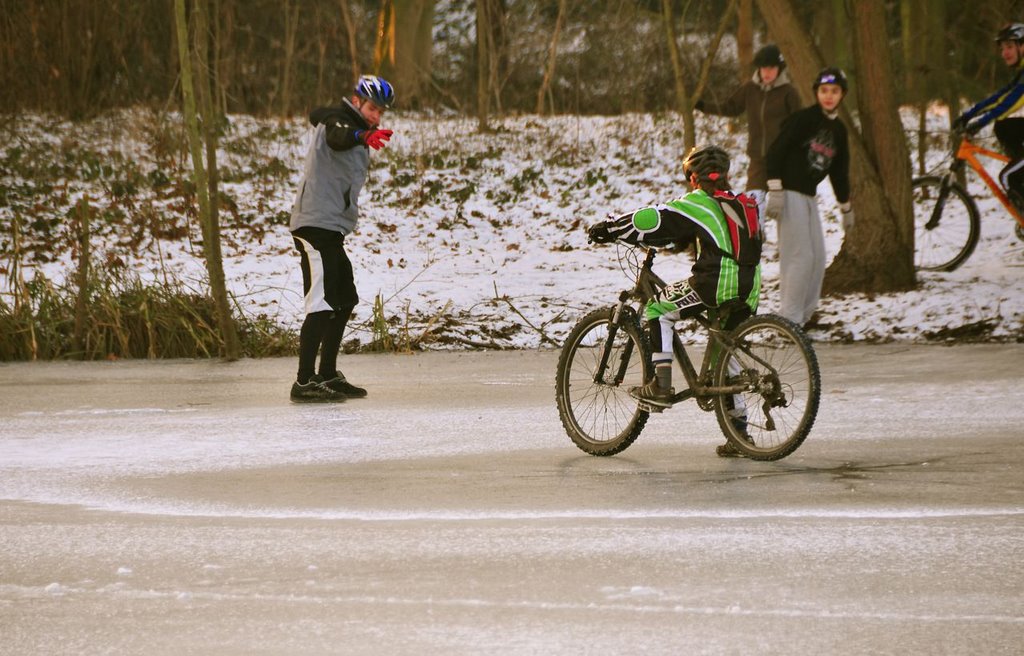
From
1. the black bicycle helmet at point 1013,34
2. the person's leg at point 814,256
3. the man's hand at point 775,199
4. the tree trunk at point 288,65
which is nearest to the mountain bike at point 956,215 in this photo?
the black bicycle helmet at point 1013,34

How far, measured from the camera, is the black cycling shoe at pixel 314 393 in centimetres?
1042

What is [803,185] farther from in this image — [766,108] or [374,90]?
[374,90]

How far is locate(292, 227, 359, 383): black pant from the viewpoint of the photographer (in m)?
10.2

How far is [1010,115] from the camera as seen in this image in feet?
46.2

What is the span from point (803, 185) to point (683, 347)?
3907 mm

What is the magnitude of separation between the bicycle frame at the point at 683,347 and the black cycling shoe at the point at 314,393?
297cm

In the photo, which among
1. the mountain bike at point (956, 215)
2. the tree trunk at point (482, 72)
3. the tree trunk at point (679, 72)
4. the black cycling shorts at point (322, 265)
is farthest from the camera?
the tree trunk at point (482, 72)

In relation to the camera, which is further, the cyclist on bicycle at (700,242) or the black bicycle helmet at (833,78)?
the black bicycle helmet at (833,78)

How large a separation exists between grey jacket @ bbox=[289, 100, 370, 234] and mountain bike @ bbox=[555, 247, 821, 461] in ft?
8.78

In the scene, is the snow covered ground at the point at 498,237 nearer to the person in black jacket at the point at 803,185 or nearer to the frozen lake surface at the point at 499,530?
the person in black jacket at the point at 803,185

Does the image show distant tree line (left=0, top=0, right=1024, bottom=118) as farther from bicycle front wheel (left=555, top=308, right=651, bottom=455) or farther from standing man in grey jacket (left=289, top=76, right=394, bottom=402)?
bicycle front wheel (left=555, top=308, right=651, bottom=455)

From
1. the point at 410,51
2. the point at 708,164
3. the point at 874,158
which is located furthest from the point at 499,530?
the point at 410,51

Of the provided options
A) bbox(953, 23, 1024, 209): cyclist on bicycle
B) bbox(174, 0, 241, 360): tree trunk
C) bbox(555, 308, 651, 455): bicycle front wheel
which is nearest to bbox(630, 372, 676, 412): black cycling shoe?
bbox(555, 308, 651, 455): bicycle front wheel

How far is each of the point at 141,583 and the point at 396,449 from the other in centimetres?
303
